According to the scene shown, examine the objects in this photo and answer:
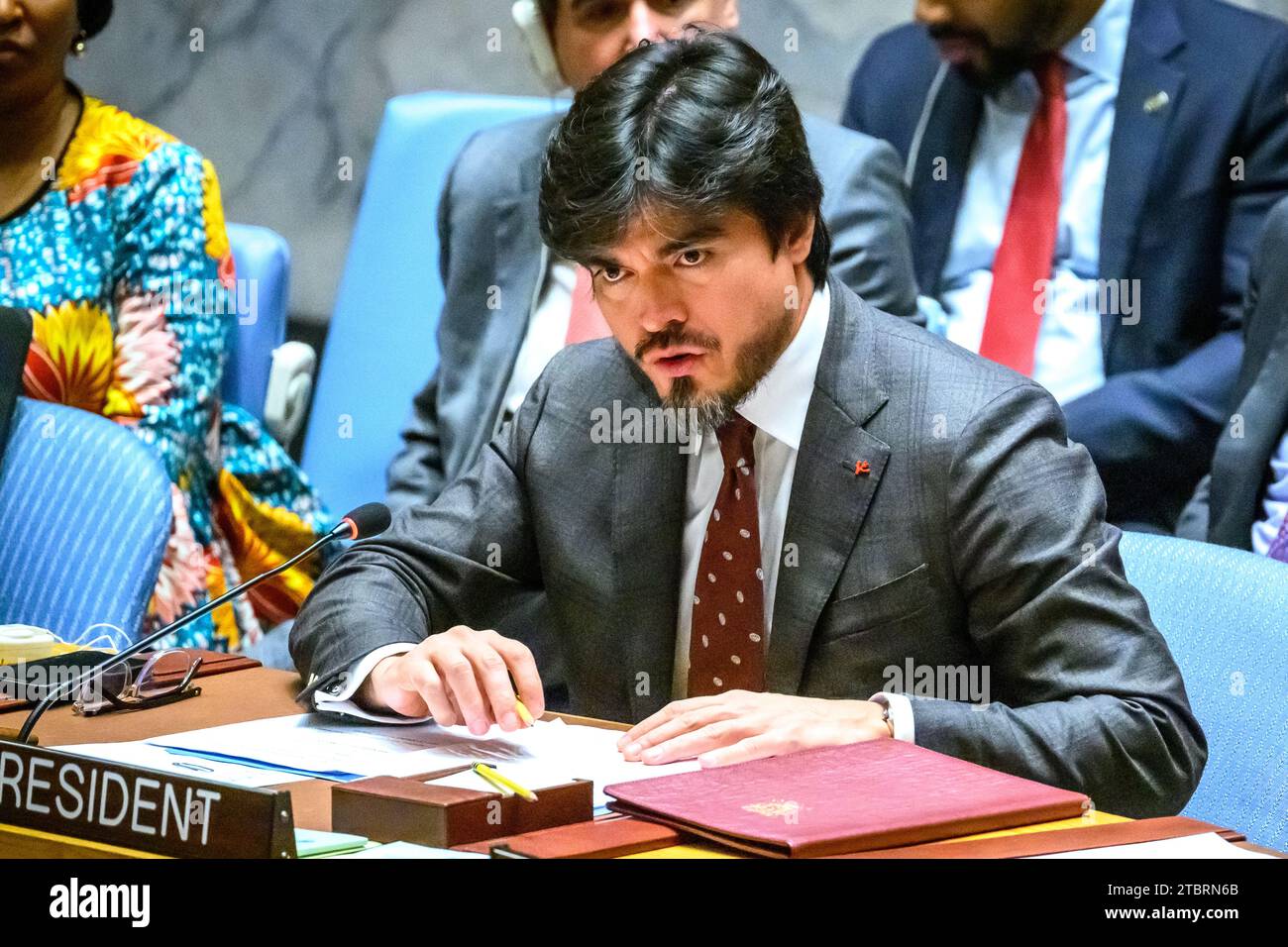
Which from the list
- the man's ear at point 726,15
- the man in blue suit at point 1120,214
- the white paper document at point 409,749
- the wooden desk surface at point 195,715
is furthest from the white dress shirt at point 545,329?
the white paper document at point 409,749

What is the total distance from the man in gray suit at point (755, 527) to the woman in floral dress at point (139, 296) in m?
1.00

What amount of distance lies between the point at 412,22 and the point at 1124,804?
2764mm

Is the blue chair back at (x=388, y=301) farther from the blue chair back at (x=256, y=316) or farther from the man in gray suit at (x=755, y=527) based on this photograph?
the man in gray suit at (x=755, y=527)

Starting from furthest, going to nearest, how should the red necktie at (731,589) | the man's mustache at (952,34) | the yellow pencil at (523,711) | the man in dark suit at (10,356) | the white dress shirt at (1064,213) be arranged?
1. the man's mustache at (952,34)
2. the white dress shirt at (1064,213)
3. the man in dark suit at (10,356)
4. the red necktie at (731,589)
5. the yellow pencil at (523,711)

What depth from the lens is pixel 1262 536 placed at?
7.59 feet

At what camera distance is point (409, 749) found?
1.43 metres

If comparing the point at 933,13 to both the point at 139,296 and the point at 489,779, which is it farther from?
the point at 489,779

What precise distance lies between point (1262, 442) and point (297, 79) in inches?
94.6

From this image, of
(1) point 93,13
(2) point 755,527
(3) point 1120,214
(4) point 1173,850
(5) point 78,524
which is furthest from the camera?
(1) point 93,13

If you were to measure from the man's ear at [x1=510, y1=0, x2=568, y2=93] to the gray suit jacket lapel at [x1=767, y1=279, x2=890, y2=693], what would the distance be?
133 cm

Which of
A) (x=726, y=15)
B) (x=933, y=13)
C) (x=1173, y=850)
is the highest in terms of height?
(x=933, y=13)

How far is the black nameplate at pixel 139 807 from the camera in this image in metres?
1.07

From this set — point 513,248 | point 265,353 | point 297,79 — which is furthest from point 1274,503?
point 297,79
